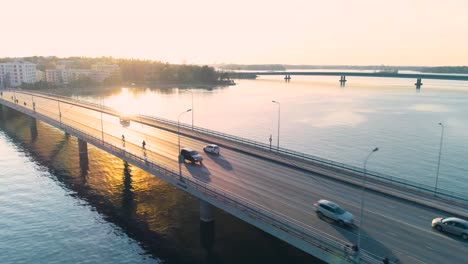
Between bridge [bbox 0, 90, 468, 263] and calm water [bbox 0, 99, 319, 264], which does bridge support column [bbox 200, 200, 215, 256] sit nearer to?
bridge [bbox 0, 90, 468, 263]

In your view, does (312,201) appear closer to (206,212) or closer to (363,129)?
(206,212)

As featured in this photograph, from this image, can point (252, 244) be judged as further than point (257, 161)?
No

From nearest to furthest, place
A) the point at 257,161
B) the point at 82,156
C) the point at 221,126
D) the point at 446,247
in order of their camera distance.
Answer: the point at 446,247, the point at 257,161, the point at 82,156, the point at 221,126

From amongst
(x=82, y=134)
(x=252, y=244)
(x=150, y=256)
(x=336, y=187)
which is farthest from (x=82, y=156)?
(x=336, y=187)

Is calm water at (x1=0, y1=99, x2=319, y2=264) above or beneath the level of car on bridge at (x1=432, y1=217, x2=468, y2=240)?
beneath

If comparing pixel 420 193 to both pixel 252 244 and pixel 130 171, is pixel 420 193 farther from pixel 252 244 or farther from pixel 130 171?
pixel 130 171

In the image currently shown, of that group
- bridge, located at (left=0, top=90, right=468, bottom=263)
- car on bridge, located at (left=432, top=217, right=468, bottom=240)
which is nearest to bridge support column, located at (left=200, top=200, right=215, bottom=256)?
bridge, located at (left=0, top=90, right=468, bottom=263)

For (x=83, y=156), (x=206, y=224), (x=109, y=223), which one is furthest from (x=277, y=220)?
(x=83, y=156)
